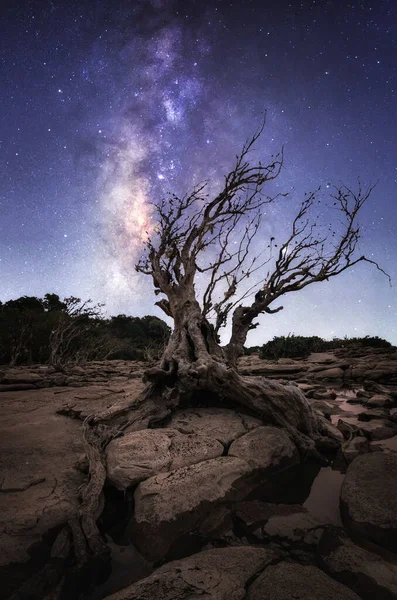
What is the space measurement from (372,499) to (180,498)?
5.33 feet

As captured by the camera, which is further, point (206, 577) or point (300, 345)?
point (300, 345)

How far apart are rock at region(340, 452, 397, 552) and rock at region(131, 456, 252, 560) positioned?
0.93 m

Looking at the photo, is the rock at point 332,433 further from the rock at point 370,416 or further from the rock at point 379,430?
the rock at point 370,416

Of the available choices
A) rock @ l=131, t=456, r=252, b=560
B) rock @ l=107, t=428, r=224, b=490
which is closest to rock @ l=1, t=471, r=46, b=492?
rock @ l=107, t=428, r=224, b=490

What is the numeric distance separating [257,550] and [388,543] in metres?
0.97

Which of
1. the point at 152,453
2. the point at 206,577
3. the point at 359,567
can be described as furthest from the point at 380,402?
the point at 206,577

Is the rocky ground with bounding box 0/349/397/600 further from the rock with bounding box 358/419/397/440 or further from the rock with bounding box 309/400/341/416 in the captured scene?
the rock with bounding box 309/400/341/416

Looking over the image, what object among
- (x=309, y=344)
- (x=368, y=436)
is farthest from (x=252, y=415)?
(x=309, y=344)

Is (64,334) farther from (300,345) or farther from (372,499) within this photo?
(372,499)

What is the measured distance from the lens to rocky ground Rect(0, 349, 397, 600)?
166cm

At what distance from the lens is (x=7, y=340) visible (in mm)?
19172

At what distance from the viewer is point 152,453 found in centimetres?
307

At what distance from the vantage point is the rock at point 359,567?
1.56 meters

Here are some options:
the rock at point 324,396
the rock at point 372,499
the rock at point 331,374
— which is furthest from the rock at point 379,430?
the rock at point 331,374
